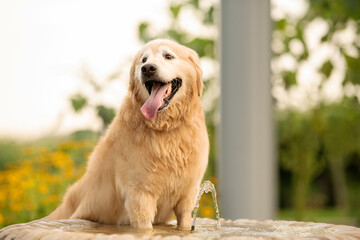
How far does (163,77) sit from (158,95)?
0.26ft

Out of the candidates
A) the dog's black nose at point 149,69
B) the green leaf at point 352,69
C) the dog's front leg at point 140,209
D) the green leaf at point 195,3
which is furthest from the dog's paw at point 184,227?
the green leaf at point 195,3

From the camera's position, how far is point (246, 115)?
3.50 meters

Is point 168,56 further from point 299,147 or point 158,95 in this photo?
point 299,147

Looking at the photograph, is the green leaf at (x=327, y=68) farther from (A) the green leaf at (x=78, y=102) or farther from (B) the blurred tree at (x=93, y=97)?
(A) the green leaf at (x=78, y=102)

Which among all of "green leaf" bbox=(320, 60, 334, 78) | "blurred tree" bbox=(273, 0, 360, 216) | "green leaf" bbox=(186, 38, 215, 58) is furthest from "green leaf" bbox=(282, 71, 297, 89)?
"green leaf" bbox=(186, 38, 215, 58)

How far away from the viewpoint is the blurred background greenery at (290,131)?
452 centimetres

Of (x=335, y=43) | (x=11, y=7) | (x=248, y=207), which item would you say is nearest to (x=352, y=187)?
(x=335, y=43)

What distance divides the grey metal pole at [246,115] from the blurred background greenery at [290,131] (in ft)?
1.77

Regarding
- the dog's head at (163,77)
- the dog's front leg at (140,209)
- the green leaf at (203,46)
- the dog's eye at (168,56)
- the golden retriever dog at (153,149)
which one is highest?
the green leaf at (203,46)

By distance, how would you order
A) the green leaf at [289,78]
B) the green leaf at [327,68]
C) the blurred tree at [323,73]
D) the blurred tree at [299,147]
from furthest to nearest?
the blurred tree at [299,147] → the green leaf at [289,78] → the blurred tree at [323,73] → the green leaf at [327,68]

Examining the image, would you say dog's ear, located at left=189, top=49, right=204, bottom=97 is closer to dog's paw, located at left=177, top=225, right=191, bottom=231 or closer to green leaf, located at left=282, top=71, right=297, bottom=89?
dog's paw, located at left=177, top=225, right=191, bottom=231

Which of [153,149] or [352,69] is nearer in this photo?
[153,149]

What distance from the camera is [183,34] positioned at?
551cm

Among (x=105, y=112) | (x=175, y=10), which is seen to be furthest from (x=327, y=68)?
(x=105, y=112)
